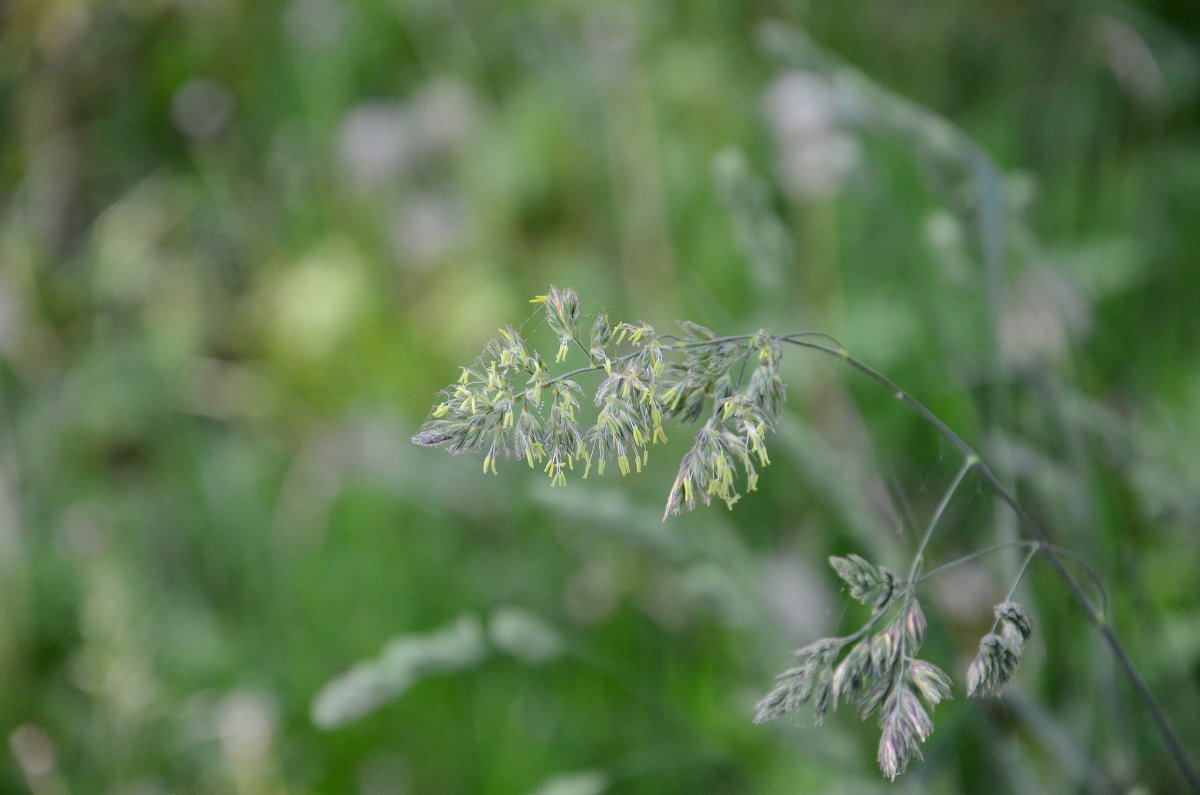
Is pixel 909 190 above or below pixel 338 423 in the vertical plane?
above

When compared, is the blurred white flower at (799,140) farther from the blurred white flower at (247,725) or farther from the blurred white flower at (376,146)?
the blurred white flower at (247,725)

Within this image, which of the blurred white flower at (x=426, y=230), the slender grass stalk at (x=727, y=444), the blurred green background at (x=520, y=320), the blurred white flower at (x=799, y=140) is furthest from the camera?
the blurred white flower at (x=426, y=230)

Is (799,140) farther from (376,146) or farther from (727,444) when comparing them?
(727,444)

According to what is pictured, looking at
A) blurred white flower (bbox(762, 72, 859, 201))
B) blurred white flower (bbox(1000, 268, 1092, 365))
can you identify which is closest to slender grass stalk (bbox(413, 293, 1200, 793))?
blurred white flower (bbox(1000, 268, 1092, 365))

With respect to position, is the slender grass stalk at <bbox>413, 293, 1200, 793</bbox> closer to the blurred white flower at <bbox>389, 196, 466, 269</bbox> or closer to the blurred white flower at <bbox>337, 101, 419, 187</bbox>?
Result: the blurred white flower at <bbox>389, 196, 466, 269</bbox>

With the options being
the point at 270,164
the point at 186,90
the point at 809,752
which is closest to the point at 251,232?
the point at 270,164

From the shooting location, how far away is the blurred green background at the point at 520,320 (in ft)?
1.97

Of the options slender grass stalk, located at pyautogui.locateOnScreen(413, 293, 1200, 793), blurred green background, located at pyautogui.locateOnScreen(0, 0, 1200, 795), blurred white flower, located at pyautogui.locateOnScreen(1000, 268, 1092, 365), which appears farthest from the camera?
blurred white flower, located at pyautogui.locateOnScreen(1000, 268, 1092, 365)

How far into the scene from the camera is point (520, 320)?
1.17 m

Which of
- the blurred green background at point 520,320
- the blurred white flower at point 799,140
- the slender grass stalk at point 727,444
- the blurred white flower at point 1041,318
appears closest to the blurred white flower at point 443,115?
the blurred green background at point 520,320

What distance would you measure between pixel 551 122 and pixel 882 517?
843mm

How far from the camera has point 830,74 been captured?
60 centimetres

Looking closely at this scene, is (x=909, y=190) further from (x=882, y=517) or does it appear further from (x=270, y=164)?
(x=270, y=164)

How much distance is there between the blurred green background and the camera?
60 centimetres
